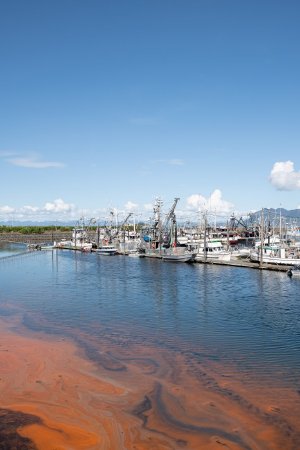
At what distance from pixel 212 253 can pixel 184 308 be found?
140 ft

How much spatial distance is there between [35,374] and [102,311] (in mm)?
17457

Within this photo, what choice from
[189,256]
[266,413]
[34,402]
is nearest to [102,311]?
[34,402]

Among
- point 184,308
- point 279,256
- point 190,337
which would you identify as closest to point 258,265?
point 279,256

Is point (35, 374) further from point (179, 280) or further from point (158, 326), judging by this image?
point (179, 280)

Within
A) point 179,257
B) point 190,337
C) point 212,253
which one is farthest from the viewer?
point 179,257

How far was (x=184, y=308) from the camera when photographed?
1638 inches

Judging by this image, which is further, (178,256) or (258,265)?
(178,256)

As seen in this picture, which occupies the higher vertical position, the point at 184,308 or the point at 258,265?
the point at 258,265

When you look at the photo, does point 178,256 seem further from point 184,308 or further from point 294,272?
point 184,308

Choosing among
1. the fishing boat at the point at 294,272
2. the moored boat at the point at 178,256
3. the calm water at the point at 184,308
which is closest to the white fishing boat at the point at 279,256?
the fishing boat at the point at 294,272

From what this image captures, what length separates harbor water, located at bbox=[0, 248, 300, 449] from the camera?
17828mm

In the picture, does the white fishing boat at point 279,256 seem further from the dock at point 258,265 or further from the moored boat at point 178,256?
the moored boat at point 178,256

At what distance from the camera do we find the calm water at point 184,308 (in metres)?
28.0

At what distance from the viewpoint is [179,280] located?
201ft
